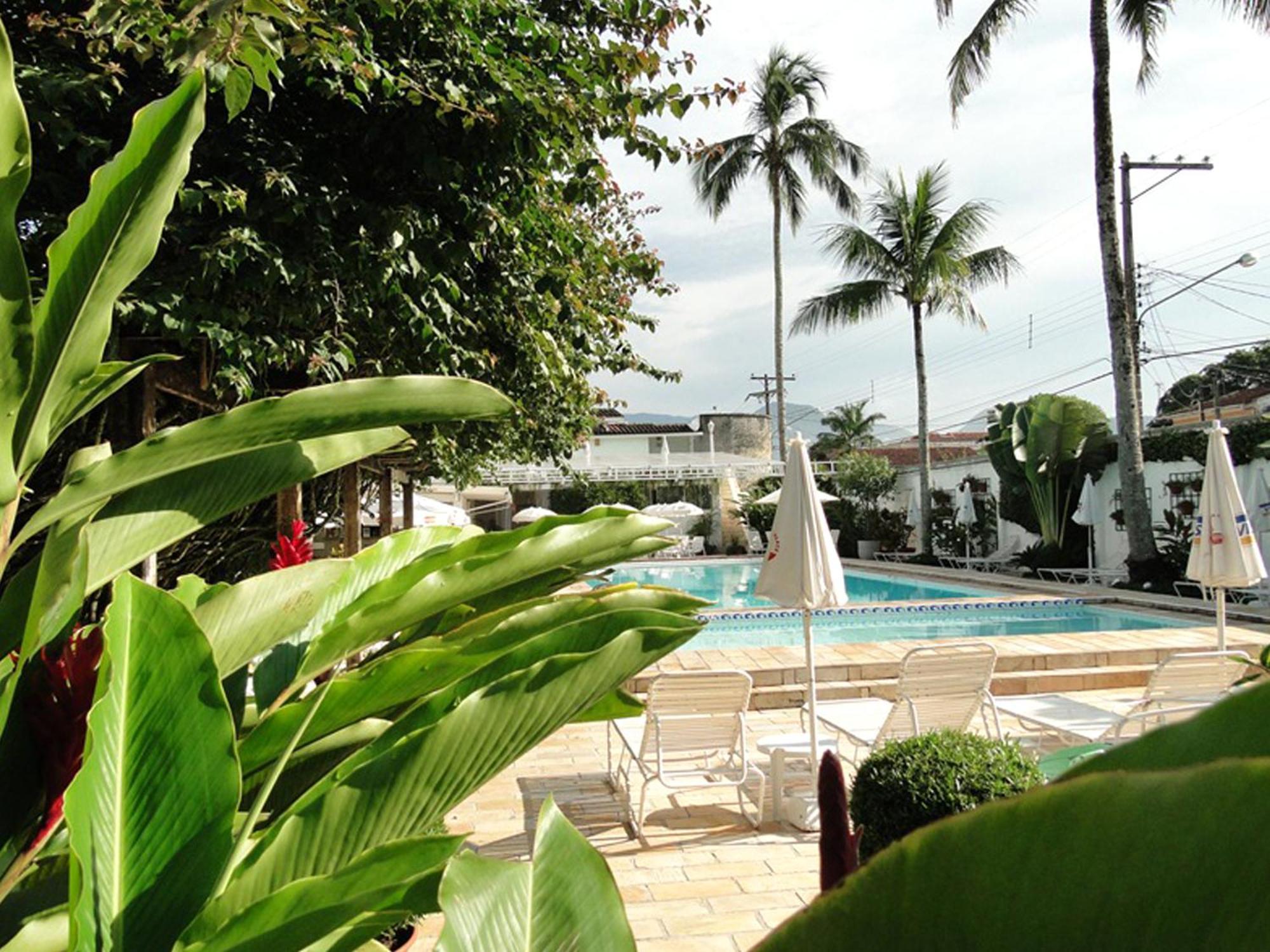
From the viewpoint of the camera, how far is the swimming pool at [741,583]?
1862 cm

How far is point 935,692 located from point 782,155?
950 inches

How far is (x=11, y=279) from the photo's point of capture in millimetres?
890

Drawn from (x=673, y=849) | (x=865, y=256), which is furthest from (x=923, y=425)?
(x=673, y=849)

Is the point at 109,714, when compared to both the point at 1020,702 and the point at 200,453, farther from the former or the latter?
the point at 1020,702

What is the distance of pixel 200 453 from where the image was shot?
1.08 m

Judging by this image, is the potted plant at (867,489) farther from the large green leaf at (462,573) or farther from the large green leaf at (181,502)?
the large green leaf at (181,502)

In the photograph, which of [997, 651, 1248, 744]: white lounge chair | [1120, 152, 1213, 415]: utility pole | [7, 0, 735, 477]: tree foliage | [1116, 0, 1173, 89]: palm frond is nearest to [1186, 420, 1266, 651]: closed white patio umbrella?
[997, 651, 1248, 744]: white lounge chair

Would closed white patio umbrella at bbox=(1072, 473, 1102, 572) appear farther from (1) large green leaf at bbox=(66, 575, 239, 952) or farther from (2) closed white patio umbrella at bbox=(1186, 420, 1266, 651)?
(1) large green leaf at bbox=(66, 575, 239, 952)

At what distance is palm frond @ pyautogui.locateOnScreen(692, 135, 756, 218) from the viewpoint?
27.4m

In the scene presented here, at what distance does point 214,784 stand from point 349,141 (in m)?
4.62

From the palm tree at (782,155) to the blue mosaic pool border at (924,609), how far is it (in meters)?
12.7

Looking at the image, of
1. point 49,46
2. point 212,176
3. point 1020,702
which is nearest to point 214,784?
point 212,176

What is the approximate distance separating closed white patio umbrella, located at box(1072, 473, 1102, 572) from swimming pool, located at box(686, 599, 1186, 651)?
5.43 m

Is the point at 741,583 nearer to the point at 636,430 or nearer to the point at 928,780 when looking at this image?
the point at 928,780
